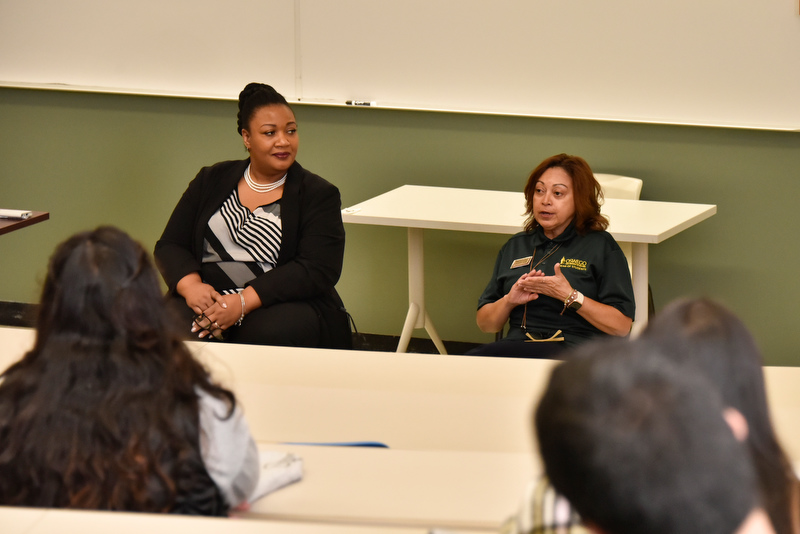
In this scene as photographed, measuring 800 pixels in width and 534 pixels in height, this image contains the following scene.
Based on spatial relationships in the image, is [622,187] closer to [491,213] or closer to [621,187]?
[621,187]

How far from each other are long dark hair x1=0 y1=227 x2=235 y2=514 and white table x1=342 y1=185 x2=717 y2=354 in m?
1.91

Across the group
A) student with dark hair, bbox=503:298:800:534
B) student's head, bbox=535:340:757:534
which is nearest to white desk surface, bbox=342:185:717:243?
student with dark hair, bbox=503:298:800:534

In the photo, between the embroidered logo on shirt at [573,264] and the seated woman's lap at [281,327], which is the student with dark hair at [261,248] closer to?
the seated woman's lap at [281,327]

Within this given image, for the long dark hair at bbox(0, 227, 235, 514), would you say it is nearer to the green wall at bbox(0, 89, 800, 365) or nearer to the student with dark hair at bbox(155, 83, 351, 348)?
the student with dark hair at bbox(155, 83, 351, 348)

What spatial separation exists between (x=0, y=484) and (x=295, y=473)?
18.9 inches

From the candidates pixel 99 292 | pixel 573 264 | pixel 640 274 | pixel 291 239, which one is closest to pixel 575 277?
pixel 573 264

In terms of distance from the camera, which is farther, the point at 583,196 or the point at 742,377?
the point at 583,196

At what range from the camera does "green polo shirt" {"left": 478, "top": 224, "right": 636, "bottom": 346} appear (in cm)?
247

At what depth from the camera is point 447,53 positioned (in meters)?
3.67

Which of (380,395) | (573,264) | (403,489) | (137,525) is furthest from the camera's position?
(573,264)

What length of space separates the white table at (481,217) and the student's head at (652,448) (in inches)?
89.5

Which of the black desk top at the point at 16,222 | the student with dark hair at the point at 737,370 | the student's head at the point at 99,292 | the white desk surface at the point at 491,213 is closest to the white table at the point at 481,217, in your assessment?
the white desk surface at the point at 491,213

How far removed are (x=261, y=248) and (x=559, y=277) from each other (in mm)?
999

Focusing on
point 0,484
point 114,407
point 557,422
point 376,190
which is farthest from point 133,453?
point 376,190
